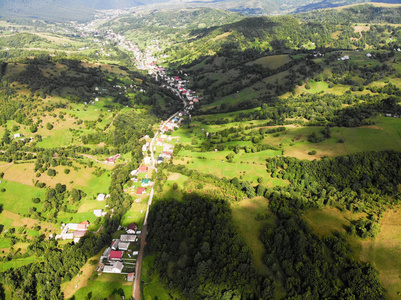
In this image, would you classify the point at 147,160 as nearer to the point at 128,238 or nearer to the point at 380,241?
the point at 128,238

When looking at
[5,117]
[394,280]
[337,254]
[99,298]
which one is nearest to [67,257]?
[99,298]

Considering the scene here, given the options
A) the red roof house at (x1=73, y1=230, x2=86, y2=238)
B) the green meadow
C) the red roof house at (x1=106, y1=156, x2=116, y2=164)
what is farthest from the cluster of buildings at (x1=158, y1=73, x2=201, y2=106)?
the green meadow

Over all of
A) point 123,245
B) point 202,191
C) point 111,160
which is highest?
point 111,160

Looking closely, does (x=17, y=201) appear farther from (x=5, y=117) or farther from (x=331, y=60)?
(x=331, y=60)

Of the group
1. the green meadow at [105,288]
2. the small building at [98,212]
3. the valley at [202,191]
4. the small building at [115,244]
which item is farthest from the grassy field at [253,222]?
the small building at [98,212]

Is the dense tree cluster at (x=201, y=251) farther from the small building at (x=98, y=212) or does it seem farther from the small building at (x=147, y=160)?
the small building at (x=147, y=160)

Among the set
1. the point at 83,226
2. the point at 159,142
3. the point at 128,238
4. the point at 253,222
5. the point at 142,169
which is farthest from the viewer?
the point at 159,142

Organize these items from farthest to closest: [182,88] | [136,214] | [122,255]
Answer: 1. [182,88]
2. [136,214]
3. [122,255]

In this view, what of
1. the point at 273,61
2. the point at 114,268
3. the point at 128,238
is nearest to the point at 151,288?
the point at 114,268

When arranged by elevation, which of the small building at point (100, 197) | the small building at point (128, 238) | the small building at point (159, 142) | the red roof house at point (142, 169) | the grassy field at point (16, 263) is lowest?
the grassy field at point (16, 263)
